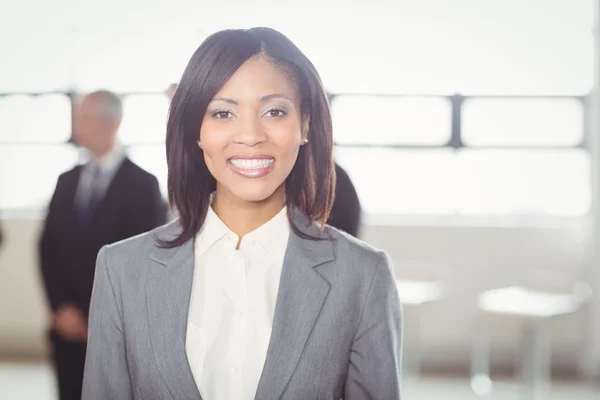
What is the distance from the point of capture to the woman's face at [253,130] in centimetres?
119

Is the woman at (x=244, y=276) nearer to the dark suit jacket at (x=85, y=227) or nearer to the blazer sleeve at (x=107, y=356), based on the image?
the blazer sleeve at (x=107, y=356)

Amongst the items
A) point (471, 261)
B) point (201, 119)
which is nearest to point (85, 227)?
point (201, 119)

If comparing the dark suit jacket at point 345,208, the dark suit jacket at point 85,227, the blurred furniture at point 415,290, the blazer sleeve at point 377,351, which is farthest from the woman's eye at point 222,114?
the blurred furniture at point 415,290

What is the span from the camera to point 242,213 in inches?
51.4

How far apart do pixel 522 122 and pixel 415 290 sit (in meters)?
1.47

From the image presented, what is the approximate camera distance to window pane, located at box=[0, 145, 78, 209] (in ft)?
15.9

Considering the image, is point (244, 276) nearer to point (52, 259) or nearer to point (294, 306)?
point (294, 306)

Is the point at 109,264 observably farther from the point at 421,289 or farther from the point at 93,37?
the point at 93,37

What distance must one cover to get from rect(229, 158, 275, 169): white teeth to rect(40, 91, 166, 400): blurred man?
52.7 inches

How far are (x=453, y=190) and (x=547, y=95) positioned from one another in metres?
0.81

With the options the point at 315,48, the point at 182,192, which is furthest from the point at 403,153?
the point at 182,192

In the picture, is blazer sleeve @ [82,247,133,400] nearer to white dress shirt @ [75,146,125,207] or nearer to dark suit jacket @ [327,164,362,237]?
dark suit jacket @ [327,164,362,237]

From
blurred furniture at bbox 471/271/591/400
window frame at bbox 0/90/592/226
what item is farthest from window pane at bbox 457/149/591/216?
blurred furniture at bbox 471/271/591/400

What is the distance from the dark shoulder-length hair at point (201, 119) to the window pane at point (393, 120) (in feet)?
11.2
